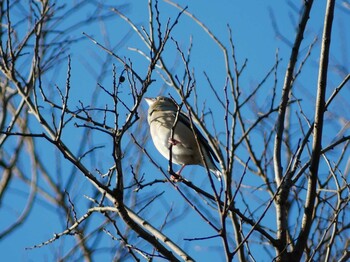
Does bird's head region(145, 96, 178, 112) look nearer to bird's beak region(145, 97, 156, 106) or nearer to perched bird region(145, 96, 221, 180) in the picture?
bird's beak region(145, 97, 156, 106)

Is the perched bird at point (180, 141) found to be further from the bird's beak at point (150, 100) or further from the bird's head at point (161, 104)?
the bird's beak at point (150, 100)

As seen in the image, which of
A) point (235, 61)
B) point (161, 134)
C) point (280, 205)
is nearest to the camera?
point (280, 205)

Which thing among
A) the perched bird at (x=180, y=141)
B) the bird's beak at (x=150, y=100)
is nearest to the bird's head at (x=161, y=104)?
the bird's beak at (x=150, y=100)

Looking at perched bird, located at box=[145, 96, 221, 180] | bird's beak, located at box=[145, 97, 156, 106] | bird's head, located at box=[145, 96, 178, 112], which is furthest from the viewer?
bird's beak, located at box=[145, 97, 156, 106]

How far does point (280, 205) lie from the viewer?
389cm

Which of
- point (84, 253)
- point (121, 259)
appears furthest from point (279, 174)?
point (84, 253)

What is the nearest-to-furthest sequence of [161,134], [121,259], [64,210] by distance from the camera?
1. [161,134]
2. [121,259]
3. [64,210]

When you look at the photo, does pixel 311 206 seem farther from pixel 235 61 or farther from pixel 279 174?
pixel 235 61

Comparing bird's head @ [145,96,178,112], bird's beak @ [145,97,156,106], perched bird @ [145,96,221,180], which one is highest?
bird's beak @ [145,97,156,106]

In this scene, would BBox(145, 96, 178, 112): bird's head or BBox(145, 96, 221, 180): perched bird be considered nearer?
BBox(145, 96, 221, 180): perched bird

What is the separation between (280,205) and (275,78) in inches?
43.7

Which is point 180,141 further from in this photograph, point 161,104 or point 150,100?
point 150,100

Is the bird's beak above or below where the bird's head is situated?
above

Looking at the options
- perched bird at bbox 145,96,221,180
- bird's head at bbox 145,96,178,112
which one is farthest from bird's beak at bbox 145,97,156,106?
perched bird at bbox 145,96,221,180
